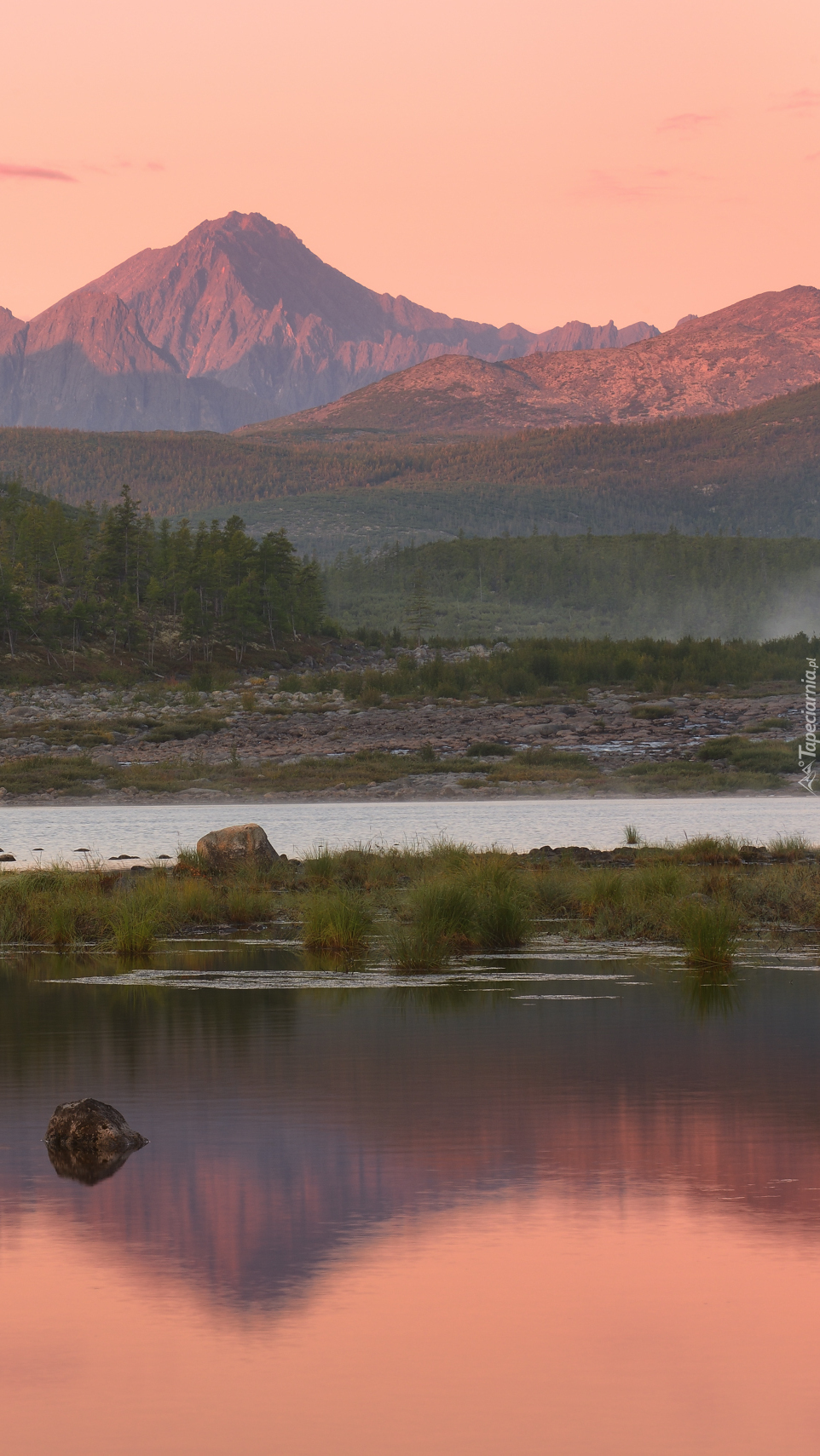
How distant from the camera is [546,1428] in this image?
6.30 meters

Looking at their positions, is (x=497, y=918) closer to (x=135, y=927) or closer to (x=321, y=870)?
(x=135, y=927)

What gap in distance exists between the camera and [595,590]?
178625mm

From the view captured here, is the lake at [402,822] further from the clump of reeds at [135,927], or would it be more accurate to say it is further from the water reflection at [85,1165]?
the water reflection at [85,1165]

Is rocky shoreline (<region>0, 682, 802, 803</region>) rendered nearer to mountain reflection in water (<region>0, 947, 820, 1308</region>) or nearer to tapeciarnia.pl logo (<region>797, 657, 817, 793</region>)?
tapeciarnia.pl logo (<region>797, 657, 817, 793</region>)

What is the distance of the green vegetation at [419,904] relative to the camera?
22375 millimetres

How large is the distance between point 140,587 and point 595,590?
83.8 metres

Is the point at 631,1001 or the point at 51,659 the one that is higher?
the point at 51,659

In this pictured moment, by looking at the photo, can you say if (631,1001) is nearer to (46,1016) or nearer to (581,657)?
(46,1016)

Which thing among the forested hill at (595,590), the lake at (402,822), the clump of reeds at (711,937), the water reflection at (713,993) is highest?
the forested hill at (595,590)

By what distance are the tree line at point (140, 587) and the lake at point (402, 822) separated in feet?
114

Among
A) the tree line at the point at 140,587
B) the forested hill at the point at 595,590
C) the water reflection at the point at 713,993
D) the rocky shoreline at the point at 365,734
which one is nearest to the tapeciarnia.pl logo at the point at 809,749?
the rocky shoreline at the point at 365,734

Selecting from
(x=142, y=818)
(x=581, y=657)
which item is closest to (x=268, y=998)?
(x=142, y=818)

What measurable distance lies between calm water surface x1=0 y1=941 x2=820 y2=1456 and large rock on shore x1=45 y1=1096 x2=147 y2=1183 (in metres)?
0.18

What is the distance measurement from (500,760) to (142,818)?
15913 mm
